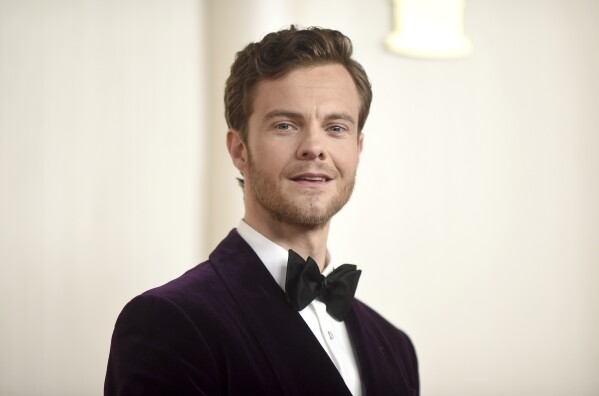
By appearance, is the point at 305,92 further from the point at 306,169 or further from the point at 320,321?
the point at 320,321

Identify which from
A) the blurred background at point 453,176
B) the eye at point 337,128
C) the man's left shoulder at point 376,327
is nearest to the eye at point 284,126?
the eye at point 337,128

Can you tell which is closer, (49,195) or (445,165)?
(49,195)

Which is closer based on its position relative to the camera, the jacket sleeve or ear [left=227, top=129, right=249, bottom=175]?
the jacket sleeve

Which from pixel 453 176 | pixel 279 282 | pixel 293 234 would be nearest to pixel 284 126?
pixel 293 234

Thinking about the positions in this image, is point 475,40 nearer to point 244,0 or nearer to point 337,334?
point 244,0

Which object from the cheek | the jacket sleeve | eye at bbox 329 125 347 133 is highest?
eye at bbox 329 125 347 133

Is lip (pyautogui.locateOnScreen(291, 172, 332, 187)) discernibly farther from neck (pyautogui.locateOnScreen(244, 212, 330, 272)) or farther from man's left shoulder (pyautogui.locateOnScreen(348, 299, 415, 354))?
man's left shoulder (pyautogui.locateOnScreen(348, 299, 415, 354))

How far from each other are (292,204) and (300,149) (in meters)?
0.13

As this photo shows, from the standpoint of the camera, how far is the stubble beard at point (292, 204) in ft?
5.60

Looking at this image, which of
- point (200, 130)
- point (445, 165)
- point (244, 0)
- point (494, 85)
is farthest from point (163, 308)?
point (494, 85)

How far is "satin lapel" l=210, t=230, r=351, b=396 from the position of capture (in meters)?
1.51

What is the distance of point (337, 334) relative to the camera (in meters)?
1.76

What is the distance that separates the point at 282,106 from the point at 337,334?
1.87ft

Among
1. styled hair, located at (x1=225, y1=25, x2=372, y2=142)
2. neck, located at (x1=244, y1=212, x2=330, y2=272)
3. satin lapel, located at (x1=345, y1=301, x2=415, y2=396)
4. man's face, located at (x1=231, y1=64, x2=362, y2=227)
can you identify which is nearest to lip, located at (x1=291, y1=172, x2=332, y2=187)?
man's face, located at (x1=231, y1=64, x2=362, y2=227)
